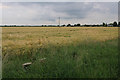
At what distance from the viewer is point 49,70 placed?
2994 mm

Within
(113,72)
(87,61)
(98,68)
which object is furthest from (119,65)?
(87,61)

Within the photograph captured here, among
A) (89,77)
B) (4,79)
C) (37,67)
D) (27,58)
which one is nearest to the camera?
(89,77)

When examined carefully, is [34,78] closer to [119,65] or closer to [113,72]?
[113,72]

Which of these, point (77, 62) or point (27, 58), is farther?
point (27, 58)

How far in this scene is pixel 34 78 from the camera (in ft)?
9.02

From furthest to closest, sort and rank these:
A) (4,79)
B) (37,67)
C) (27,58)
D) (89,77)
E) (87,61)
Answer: (27,58) → (87,61) → (37,67) → (4,79) → (89,77)

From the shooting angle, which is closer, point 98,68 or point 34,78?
point 34,78

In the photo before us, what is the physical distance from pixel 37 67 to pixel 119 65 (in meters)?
2.66

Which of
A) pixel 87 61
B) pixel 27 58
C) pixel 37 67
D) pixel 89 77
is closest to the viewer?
pixel 89 77

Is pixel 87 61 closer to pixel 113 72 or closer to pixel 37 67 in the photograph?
pixel 113 72

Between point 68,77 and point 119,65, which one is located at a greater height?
point 119,65

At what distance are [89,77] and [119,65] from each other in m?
1.27

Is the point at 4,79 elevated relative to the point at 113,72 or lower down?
lower down

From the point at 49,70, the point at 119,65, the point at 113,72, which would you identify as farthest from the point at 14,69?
the point at 119,65
